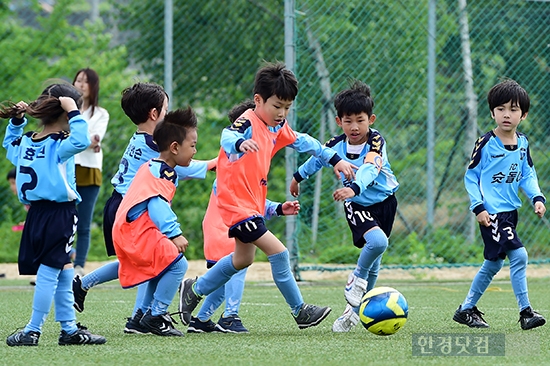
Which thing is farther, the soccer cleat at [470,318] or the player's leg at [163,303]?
the soccer cleat at [470,318]

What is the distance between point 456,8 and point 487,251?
18.3 ft

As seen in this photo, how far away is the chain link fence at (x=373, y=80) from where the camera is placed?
10375mm

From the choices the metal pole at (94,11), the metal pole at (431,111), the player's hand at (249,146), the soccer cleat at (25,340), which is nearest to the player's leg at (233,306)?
the player's hand at (249,146)

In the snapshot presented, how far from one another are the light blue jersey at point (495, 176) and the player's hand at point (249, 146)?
1595mm

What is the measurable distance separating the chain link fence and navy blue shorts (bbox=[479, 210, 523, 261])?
3.96m

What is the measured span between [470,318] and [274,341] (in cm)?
146

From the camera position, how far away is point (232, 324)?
575 centimetres

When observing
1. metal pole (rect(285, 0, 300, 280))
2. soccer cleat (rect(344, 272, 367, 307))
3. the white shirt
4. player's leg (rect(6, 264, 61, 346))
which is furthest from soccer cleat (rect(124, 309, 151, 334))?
metal pole (rect(285, 0, 300, 280))

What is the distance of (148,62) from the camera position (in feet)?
41.4

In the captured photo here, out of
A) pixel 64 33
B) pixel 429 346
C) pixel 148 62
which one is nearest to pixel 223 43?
pixel 148 62

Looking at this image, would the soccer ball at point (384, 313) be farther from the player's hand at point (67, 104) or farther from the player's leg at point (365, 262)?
the player's hand at point (67, 104)

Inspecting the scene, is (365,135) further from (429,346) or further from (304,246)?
(304,246)

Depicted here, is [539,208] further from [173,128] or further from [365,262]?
[173,128]

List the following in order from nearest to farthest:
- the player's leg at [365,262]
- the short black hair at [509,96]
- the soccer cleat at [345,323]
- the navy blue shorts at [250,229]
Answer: the navy blue shorts at [250,229], the soccer cleat at [345,323], the player's leg at [365,262], the short black hair at [509,96]
